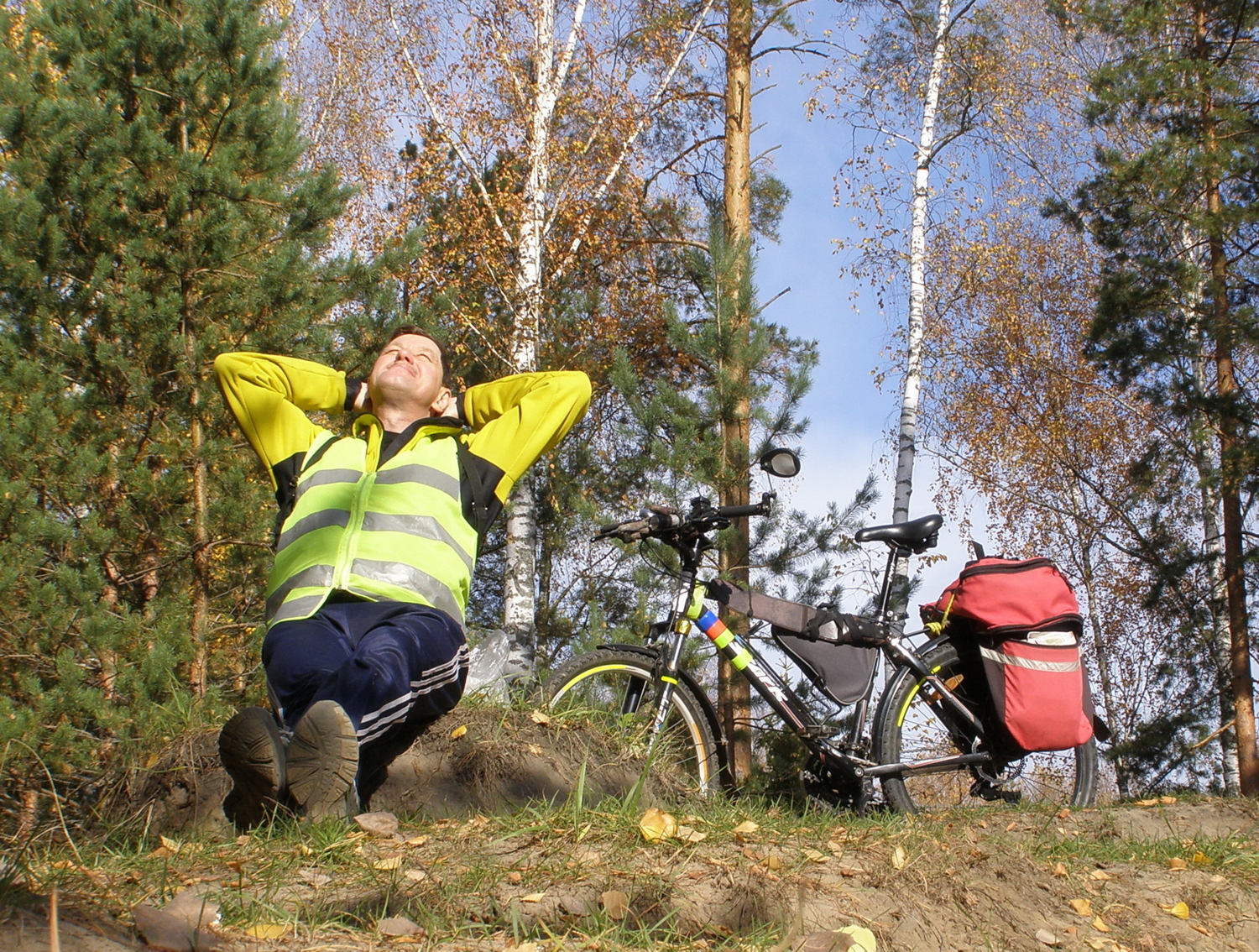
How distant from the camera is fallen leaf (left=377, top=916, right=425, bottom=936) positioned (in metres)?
1.78

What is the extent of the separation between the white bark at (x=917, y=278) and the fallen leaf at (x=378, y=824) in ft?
31.2

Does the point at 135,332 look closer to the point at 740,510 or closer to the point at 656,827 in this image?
the point at 740,510

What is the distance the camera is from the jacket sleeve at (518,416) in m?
3.56

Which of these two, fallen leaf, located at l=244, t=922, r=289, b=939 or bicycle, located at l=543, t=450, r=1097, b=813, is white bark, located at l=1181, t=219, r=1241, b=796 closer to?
bicycle, located at l=543, t=450, r=1097, b=813

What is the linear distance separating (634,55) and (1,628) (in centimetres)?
1215

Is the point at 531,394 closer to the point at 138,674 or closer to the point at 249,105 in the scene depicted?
the point at 138,674

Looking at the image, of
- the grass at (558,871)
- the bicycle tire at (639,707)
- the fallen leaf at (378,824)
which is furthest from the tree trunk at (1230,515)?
the fallen leaf at (378,824)

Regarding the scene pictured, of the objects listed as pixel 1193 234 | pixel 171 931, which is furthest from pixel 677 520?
pixel 1193 234

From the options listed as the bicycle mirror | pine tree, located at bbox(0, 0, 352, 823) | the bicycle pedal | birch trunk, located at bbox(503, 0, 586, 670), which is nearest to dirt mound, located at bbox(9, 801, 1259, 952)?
the bicycle pedal

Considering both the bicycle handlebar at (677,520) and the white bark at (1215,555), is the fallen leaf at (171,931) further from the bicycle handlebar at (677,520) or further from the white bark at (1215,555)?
the white bark at (1215,555)

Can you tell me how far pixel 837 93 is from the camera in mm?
14641

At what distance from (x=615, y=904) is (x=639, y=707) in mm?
2253

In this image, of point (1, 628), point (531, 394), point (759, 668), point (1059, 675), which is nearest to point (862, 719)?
point (759, 668)

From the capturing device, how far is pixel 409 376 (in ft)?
11.9
